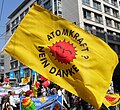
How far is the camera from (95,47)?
554cm

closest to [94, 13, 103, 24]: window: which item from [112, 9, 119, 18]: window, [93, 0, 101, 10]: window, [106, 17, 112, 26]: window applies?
[93, 0, 101, 10]: window

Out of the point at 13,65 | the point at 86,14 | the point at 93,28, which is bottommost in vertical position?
the point at 13,65

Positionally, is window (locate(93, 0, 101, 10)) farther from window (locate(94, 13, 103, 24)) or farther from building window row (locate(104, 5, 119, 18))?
building window row (locate(104, 5, 119, 18))

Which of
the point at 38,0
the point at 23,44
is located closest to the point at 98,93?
the point at 23,44

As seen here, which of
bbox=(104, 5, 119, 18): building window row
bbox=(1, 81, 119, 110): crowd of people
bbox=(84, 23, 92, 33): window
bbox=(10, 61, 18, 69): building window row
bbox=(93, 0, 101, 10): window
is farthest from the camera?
bbox=(10, 61, 18, 69): building window row

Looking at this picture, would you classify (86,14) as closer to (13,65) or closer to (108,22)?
(108,22)

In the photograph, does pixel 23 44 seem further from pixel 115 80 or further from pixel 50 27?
pixel 115 80

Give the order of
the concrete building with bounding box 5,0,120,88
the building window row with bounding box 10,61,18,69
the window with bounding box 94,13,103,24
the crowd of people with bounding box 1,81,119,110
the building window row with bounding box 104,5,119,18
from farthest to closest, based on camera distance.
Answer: the building window row with bounding box 10,61,18,69 → the building window row with bounding box 104,5,119,18 → the window with bounding box 94,13,103,24 → the concrete building with bounding box 5,0,120,88 → the crowd of people with bounding box 1,81,119,110

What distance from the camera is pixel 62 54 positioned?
16.9 ft

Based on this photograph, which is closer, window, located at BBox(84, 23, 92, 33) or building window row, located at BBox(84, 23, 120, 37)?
window, located at BBox(84, 23, 92, 33)

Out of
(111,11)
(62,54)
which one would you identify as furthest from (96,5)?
(62,54)

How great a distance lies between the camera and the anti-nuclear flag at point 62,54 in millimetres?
4941

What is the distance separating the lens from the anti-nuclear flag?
4941 mm

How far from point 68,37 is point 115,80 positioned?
133 feet
